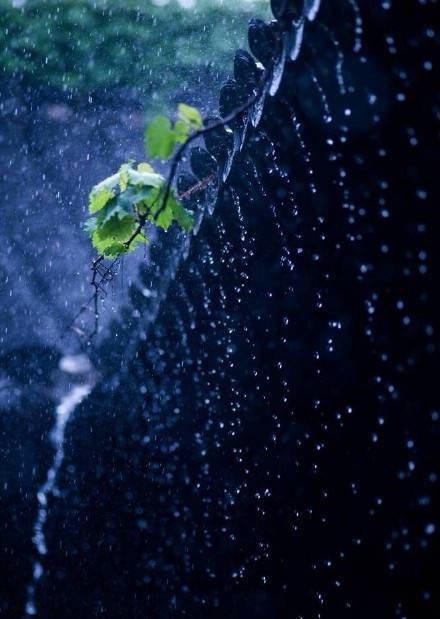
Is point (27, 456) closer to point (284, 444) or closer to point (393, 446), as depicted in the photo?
point (284, 444)

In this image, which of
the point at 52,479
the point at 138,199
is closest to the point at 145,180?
the point at 138,199

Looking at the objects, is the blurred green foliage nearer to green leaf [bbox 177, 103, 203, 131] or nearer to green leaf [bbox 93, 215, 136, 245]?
green leaf [bbox 93, 215, 136, 245]

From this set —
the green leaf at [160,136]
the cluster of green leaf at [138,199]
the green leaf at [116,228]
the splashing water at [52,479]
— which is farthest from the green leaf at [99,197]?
the splashing water at [52,479]

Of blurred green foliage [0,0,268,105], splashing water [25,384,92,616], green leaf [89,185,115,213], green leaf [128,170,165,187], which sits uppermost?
blurred green foliage [0,0,268,105]

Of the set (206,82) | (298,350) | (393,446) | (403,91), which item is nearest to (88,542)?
(298,350)

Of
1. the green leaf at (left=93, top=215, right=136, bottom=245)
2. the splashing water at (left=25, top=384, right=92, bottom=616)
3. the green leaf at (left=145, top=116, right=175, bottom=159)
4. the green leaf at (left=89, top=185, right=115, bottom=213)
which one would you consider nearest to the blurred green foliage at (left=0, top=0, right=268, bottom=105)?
the splashing water at (left=25, top=384, right=92, bottom=616)

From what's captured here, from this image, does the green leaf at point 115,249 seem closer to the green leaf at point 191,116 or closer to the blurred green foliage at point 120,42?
the green leaf at point 191,116

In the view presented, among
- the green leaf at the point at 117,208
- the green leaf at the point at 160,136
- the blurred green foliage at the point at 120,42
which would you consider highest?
the blurred green foliage at the point at 120,42
